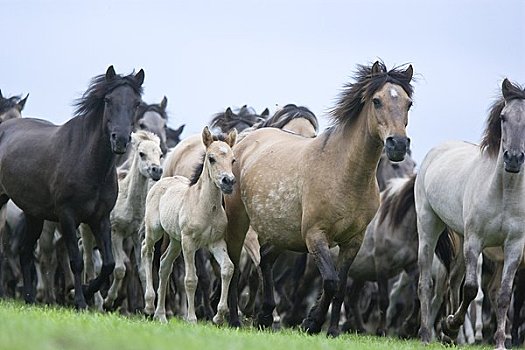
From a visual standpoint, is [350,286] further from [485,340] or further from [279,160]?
[279,160]

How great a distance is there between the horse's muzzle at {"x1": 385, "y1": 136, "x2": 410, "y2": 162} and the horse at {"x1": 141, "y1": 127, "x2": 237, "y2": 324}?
173 cm

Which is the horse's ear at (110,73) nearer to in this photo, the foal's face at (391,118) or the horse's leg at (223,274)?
the horse's leg at (223,274)

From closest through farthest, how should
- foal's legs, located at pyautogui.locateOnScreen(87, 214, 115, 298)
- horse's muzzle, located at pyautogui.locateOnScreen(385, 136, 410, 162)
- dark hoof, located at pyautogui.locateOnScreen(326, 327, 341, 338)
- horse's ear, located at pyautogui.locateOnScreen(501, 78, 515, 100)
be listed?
horse's muzzle, located at pyautogui.locateOnScreen(385, 136, 410, 162) < horse's ear, located at pyautogui.locateOnScreen(501, 78, 515, 100) < dark hoof, located at pyautogui.locateOnScreen(326, 327, 341, 338) < foal's legs, located at pyautogui.locateOnScreen(87, 214, 115, 298)

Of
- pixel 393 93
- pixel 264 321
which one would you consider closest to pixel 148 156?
pixel 264 321

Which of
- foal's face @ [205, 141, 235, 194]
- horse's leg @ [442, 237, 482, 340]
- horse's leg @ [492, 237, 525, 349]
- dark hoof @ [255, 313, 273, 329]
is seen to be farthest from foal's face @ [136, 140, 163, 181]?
horse's leg @ [492, 237, 525, 349]

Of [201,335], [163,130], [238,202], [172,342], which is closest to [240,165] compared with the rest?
[238,202]

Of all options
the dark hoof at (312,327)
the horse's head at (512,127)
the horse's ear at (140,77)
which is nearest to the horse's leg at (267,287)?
the dark hoof at (312,327)

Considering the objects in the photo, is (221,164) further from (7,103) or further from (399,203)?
(7,103)

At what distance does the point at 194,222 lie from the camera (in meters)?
11.1

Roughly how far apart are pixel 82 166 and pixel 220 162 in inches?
71.0

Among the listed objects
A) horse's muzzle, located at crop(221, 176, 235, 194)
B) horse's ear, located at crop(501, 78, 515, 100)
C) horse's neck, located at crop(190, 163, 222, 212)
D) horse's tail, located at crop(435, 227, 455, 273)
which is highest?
horse's ear, located at crop(501, 78, 515, 100)

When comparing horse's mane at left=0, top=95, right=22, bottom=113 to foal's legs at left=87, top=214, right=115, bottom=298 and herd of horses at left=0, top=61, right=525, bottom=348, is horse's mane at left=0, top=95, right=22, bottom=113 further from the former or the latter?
foal's legs at left=87, top=214, right=115, bottom=298

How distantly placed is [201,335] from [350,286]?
886cm

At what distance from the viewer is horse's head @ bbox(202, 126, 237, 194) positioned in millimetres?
10656
